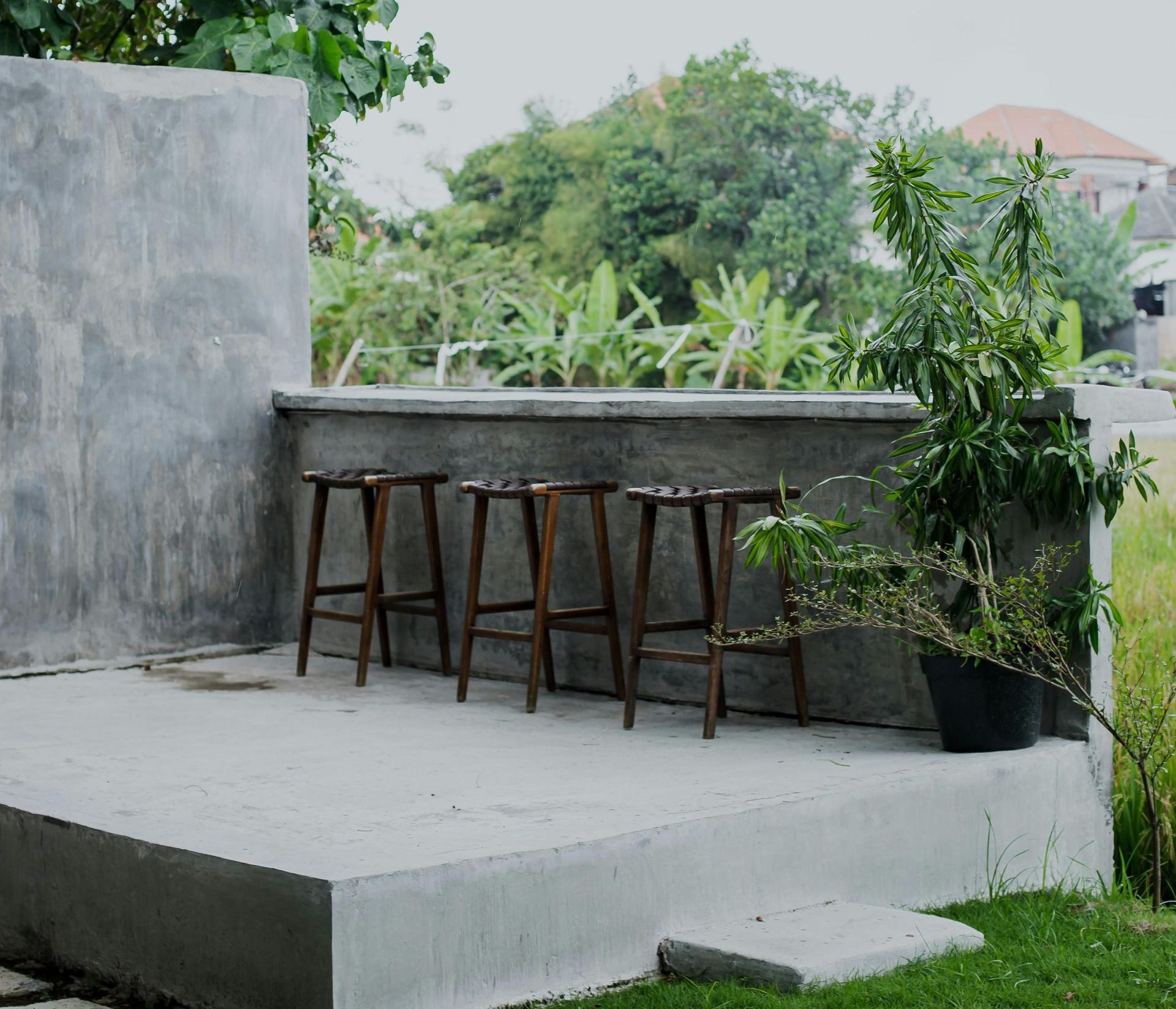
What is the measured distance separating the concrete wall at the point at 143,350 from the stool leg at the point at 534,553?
150 cm

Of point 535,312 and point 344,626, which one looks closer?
point 344,626

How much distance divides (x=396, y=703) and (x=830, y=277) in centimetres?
2768

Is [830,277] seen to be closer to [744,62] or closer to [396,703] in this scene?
[744,62]

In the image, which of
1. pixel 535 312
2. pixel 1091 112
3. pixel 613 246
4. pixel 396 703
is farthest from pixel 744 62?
pixel 396 703

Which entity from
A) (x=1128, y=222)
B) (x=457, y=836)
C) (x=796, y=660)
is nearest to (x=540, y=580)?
(x=796, y=660)

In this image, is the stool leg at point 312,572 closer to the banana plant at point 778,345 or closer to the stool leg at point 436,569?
the stool leg at point 436,569

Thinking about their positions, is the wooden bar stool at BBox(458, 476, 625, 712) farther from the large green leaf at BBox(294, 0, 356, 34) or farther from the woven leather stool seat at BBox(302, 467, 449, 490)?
the large green leaf at BBox(294, 0, 356, 34)

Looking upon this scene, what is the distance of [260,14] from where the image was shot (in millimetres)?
6918

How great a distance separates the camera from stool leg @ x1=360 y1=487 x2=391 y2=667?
591 centimetres

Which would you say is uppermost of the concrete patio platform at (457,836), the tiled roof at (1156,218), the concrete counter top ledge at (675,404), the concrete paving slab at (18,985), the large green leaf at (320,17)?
the tiled roof at (1156,218)

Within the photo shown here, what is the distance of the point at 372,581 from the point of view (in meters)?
5.62

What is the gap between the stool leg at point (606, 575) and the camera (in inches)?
202

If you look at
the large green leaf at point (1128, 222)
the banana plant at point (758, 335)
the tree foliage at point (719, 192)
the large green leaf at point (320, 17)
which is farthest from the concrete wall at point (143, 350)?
the tree foliage at point (719, 192)

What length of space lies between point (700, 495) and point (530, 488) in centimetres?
63
